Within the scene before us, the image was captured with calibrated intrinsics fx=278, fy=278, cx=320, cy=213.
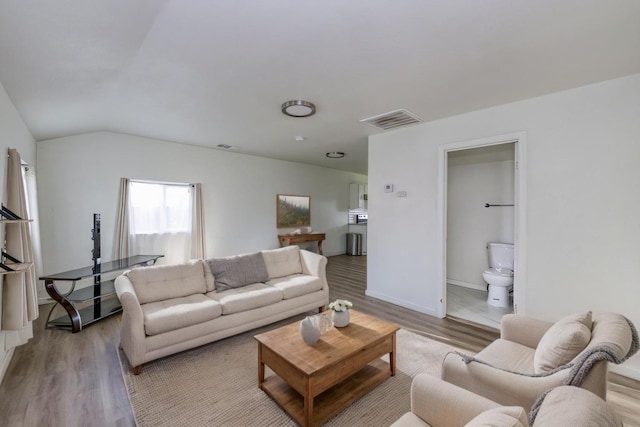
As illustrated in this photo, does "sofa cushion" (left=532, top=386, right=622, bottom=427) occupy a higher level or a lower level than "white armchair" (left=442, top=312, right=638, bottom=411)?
higher

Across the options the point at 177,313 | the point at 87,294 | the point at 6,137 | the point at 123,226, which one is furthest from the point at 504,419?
the point at 123,226

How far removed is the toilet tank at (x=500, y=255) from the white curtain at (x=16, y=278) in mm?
5619

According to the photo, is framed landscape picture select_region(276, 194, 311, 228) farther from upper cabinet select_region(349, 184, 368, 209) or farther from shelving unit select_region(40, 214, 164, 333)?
shelving unit select_region(40, 214, 164, 333)

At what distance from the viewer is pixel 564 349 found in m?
1.38

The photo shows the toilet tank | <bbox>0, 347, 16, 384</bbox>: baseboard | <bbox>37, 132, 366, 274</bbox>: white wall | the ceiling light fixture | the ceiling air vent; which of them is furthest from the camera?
the ceiling light fixture

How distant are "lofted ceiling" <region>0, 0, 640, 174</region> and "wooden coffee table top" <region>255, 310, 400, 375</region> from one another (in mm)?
2099

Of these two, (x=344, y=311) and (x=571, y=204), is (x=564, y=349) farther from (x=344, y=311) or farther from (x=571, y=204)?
(x=571, y=204)

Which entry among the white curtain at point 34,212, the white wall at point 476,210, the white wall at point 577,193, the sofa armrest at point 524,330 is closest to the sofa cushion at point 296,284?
the white wall at point 577,193

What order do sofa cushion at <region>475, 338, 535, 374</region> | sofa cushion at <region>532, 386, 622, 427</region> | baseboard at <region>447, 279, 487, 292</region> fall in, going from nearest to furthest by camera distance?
sofa cushion at <region>532, 386, 622, 427</region> < sofa cushion at <region>475, 338, 535, 374</region> < baseboard at <region>447, 279, 487, 292</region>

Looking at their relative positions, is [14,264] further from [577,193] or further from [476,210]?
[476,210]

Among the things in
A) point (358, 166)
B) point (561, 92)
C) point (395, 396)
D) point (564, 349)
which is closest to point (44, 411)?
point (395, 396)

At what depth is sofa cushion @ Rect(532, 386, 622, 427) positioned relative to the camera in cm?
78

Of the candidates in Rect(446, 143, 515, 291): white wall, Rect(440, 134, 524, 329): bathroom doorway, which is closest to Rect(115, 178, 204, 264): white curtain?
Rect(440, 134, 524, 329): bathroom doorway

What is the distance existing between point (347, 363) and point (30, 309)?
2.86 meters
